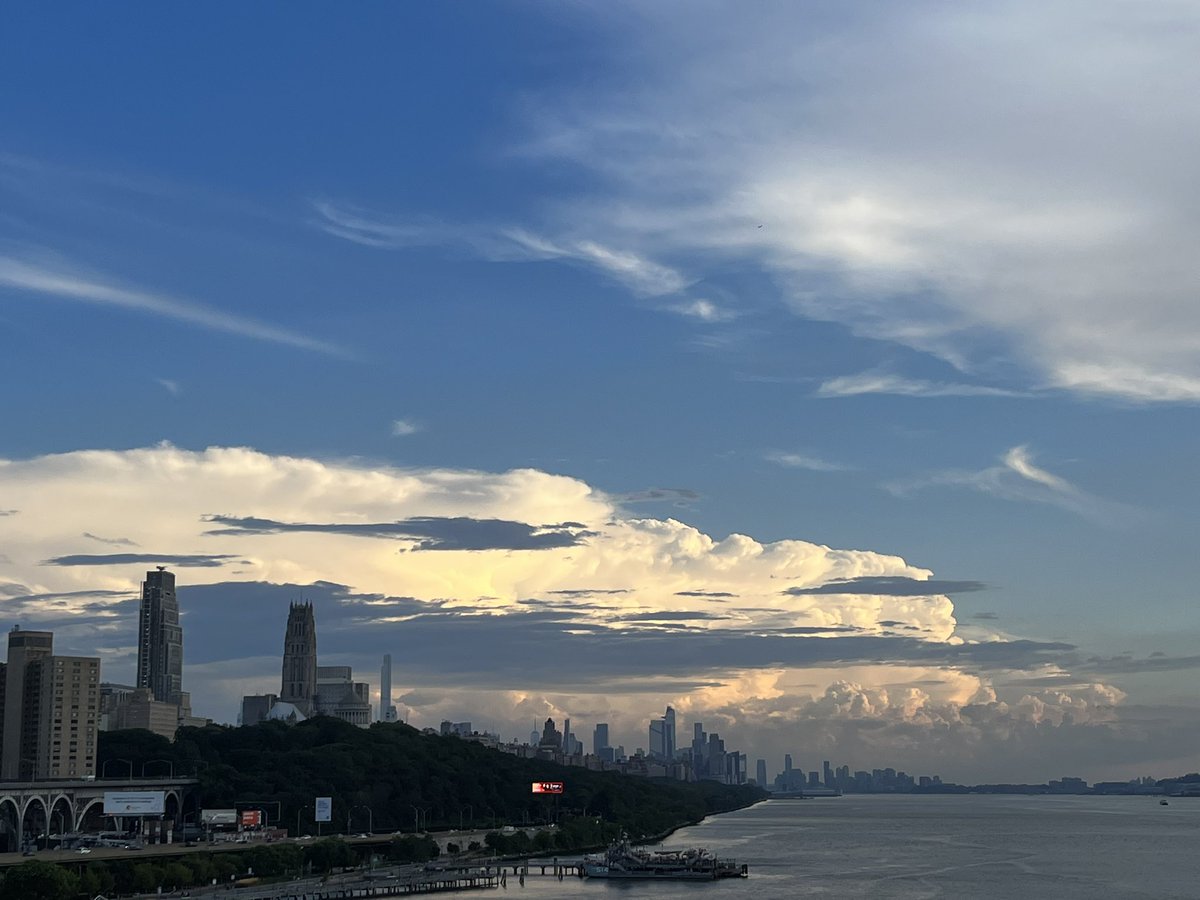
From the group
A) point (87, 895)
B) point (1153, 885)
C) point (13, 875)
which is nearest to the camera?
point (13, 875)

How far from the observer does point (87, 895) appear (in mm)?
146250

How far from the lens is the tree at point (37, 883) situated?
5344 inches

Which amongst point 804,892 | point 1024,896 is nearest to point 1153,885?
point 1024,896

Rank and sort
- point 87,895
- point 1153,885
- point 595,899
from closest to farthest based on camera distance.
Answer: point 87,895 → point 595,899 → point 1153,885

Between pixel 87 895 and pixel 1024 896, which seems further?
pixel 1024 896

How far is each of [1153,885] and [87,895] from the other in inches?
5057

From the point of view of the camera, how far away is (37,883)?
137375 mm

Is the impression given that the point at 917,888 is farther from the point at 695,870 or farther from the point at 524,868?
the point at 524,868

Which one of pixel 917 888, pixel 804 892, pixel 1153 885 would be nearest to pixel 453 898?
pixel 804 892

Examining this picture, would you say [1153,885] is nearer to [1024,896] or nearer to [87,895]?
[1024,896]

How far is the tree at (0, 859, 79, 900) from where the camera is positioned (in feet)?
445

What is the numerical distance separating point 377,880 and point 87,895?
124 ft

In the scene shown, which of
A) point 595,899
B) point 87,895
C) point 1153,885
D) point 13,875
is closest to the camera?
point 13,875

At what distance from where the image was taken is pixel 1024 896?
6555 inches
